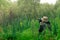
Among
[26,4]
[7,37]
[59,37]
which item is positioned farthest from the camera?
[26,4]

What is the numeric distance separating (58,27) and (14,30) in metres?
0.78

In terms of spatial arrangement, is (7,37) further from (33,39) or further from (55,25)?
(55,25)

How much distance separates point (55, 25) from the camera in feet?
12.0

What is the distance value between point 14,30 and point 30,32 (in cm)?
40

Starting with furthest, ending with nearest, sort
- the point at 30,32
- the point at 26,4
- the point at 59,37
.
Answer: the point at 26,4
the point at 30,32
the point at 59,37

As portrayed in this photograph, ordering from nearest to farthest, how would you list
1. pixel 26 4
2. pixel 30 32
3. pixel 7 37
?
pixel 30 32 < pixel 7 37 < pixel 26 4

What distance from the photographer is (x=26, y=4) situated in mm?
20047

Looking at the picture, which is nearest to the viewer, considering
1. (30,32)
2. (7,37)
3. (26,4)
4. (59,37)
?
(59,37)

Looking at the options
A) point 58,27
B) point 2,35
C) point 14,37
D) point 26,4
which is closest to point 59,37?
point 58,27

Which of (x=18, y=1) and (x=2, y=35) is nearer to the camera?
(x=2, y=35)

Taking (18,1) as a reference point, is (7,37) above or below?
below

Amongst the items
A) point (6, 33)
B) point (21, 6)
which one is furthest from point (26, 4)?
point (6, 33)

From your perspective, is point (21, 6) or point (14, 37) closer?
point (14, 37)

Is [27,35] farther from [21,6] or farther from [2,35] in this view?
[21,6]
